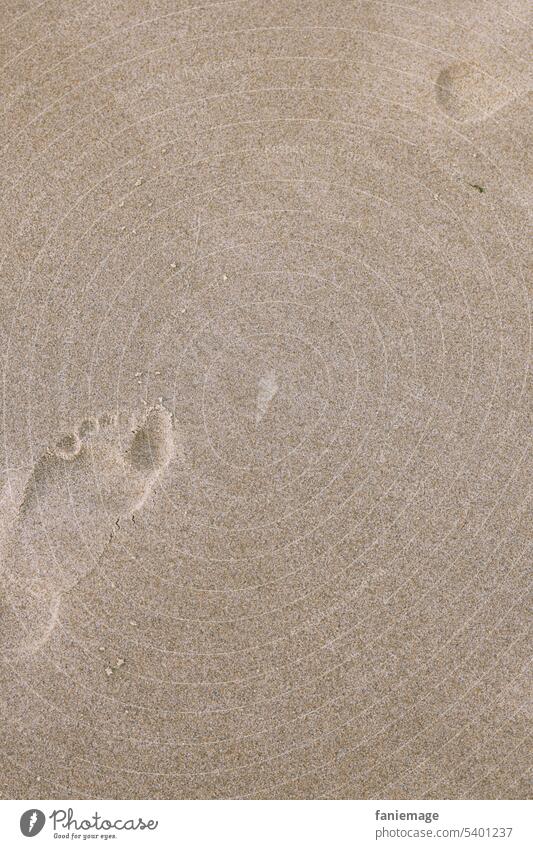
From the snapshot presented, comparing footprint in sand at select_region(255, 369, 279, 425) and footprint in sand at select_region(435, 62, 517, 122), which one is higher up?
footprint in sand at select_region(435, 62, 517, 122)

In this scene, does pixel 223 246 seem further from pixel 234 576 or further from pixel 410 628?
pixel 410 628

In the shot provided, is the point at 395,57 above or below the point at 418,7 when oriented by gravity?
below

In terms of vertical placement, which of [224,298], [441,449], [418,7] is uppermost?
[418,7]
